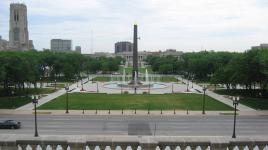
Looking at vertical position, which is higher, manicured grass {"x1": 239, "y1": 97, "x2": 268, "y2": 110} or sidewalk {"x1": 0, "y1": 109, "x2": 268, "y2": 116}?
manicured grass {"x1": 239, "y1": 97, "x2": 268, "y2": 110}

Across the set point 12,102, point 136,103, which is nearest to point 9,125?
point 12,102

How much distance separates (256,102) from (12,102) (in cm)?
4072

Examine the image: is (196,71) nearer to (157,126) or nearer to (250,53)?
(250,53)

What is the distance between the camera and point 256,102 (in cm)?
6306

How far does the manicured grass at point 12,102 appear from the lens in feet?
187

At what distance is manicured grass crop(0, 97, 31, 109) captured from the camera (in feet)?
187

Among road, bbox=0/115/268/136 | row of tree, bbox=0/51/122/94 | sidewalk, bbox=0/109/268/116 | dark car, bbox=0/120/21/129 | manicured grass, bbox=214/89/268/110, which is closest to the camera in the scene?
road, bbox=0/115/268/136

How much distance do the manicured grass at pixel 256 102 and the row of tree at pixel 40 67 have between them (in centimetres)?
3948

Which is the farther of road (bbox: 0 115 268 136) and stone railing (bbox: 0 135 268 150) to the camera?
road (bbox: 0 115 268 136)

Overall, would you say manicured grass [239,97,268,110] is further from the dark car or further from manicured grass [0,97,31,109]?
manicured grass [0,97,31,109]

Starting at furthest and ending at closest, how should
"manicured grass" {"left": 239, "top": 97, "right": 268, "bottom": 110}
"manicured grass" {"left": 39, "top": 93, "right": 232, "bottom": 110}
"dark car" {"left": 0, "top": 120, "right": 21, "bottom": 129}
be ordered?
"manicured grass" {"left": 239, "top": 97, "right": 268, "bottom": 110}
"manicured grass" {"left": 39, "top": 93, "right": 232, "bottom": 110}
"dark car" {"left": 0, "top": 120, "right": 21, "bottom": 129}

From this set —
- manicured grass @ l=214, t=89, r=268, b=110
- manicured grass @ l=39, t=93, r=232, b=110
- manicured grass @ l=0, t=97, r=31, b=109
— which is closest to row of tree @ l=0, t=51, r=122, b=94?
manicured grass @ l=0, t=97, r=31, b=109

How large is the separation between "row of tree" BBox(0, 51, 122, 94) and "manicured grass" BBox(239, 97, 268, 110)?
39.5m

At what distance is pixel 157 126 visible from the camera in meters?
41.3
